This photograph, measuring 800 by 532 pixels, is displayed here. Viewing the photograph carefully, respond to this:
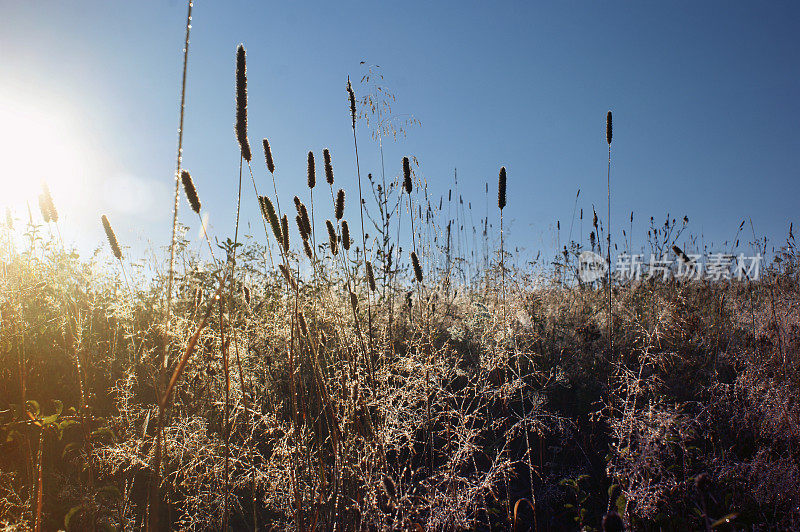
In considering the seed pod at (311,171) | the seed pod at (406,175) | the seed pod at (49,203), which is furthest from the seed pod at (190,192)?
the seed pod at (49,203)

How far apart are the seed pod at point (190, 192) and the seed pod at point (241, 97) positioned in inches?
7.6

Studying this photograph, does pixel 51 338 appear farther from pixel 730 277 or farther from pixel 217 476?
pixel 730 277

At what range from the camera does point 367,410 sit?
1.60 meters

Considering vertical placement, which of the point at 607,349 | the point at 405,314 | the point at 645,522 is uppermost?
the point at 405,314

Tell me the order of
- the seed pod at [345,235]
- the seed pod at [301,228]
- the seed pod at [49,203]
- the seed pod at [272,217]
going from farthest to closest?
1. the seed pod at [49,203]
2. the seed pod at [345,235]
3. the seed pod at [301,228]
4. the seed pod at [272,217]

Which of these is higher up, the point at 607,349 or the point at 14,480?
the point at 607,349

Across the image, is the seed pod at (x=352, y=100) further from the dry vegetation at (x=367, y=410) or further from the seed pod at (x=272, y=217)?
the seed pod at (x=272, y=217)

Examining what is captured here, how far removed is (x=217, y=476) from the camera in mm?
1706

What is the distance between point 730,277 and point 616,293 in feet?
10.3

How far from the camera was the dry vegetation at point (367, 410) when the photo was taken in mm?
1511

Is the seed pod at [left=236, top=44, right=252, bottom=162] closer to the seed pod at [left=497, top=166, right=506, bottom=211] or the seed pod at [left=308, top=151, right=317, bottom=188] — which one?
the seed pod at [left=308, top=151, right=317, bottom=188]

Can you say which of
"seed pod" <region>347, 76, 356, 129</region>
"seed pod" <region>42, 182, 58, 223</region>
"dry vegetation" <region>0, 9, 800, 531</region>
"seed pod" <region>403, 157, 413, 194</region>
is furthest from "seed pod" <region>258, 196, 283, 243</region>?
"seed pod" <region>42, 182, 58, 223</region>

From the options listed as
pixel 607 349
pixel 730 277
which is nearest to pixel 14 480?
pixel 607 349

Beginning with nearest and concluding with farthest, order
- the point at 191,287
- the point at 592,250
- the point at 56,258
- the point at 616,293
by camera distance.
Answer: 1. the point at 191,287
2. the point at 56,258
3. the point at 616,293
4. the point at 592,250
